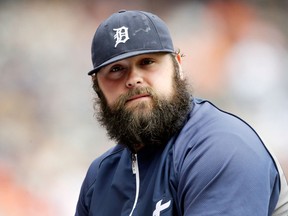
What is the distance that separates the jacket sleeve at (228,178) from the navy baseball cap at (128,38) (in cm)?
37

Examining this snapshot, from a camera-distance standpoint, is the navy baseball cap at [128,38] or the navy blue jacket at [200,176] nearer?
the navy blue jacket at [200,176]

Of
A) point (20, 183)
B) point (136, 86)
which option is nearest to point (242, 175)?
point (136, 86)

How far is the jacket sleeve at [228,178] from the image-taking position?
1.15 m

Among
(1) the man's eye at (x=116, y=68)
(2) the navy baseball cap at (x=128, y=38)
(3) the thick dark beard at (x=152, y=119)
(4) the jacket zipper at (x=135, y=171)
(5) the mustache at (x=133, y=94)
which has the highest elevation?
(2) the navy baseball cap at (x=128, y=38)

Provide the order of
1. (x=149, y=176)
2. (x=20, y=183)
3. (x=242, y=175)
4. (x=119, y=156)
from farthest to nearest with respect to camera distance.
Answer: (x=20, y=183) → (x=119, y=156) → (x=149, y=176) → (x=242, y=175)

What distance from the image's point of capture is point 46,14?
303cm

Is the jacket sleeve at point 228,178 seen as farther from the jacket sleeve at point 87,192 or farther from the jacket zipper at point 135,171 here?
the jacket sleeve at point 87,192

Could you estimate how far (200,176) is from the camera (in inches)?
47.1

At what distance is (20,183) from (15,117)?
384mm

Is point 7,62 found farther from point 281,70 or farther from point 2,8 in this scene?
point 281,70

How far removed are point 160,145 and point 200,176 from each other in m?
0.28

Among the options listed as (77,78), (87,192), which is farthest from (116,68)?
(77,78)

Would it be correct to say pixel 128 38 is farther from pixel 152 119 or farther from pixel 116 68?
pixel 152 119

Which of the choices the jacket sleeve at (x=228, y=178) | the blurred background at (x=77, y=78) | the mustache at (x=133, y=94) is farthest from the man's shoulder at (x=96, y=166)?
the blurred background at (x=77, y=78)
